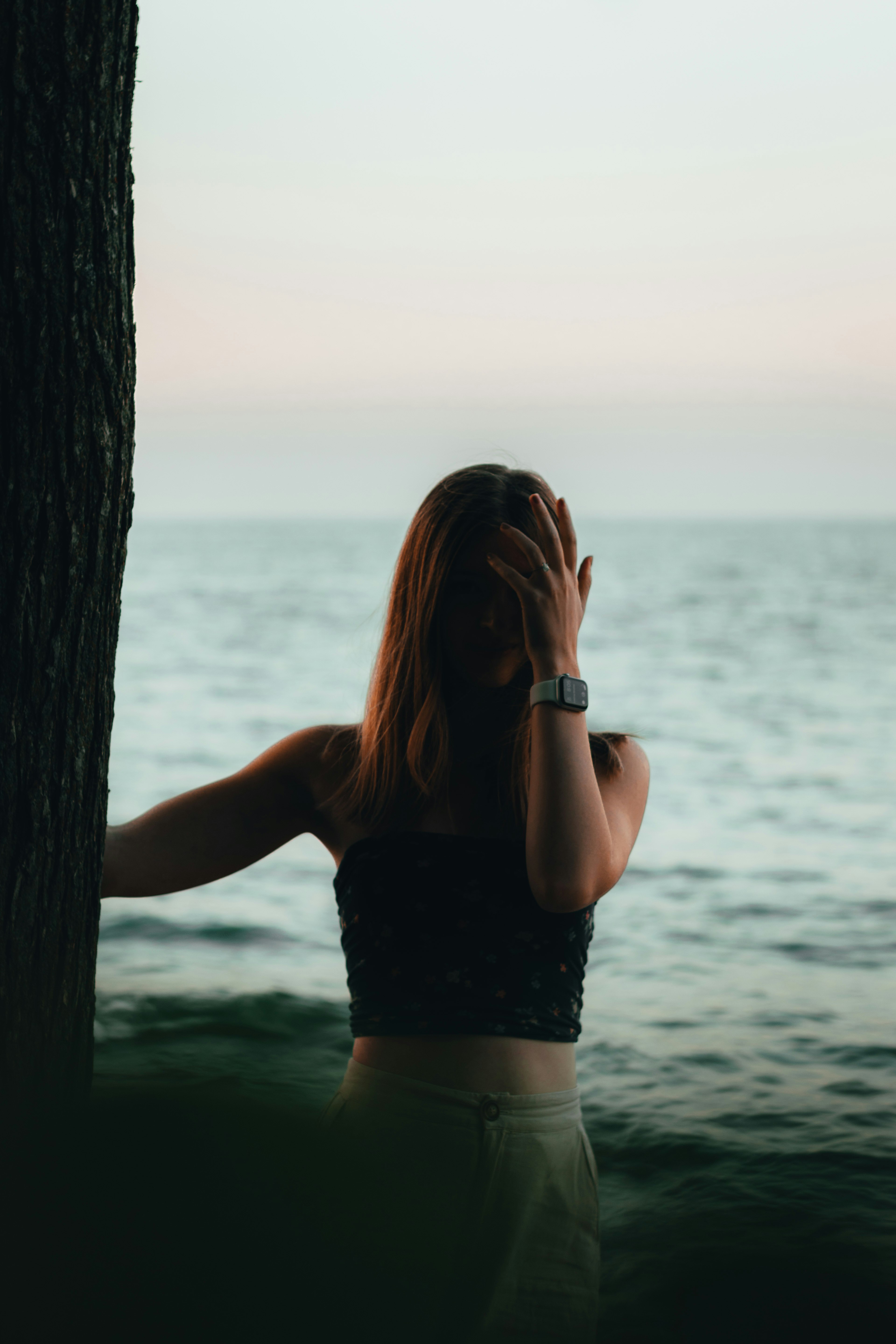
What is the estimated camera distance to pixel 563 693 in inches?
70.3

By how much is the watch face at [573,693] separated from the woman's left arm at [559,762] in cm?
2

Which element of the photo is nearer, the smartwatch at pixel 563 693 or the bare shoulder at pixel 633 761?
the smartwatch at pixel 563 693

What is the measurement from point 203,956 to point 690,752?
8.44 m

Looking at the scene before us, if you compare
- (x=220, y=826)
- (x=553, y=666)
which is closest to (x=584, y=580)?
(x=553, y=666)

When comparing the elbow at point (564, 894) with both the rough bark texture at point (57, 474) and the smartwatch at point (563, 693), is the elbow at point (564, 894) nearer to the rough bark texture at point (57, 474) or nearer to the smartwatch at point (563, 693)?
the smartwatch at point (563, 693)

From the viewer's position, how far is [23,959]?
60.0 inches

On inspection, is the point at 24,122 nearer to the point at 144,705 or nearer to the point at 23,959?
the point at 23,959

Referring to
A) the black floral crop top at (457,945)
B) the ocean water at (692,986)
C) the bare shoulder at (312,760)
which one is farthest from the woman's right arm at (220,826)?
the ocean water at (692,986)

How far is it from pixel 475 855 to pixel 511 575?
49 centimetres

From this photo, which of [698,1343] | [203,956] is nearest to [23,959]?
[698,1343]

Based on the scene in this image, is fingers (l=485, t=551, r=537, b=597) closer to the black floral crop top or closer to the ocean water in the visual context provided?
the black floral crop top

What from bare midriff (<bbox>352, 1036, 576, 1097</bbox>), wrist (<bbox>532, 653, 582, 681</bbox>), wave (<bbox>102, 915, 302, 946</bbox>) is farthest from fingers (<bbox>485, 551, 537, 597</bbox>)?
wave (<bbox>102, 915, 302, 946</bbox>)

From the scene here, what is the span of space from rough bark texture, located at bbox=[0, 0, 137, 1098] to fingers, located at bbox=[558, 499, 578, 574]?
2.49ft

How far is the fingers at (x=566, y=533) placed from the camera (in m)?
1.94
